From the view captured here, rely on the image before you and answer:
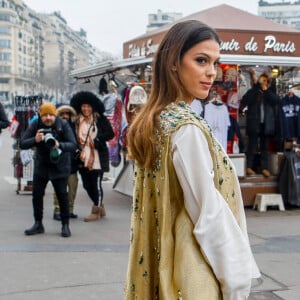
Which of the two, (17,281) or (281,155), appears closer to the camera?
(17,281)

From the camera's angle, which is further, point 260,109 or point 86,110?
point 260,109

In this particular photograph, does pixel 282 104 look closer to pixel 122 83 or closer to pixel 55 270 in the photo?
pixel 122 83

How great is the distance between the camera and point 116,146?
414 inches

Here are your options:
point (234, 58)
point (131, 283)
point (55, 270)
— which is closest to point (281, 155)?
point (234, 58)

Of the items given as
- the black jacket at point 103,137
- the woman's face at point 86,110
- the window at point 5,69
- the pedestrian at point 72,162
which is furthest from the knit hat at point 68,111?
the window at point 5,69

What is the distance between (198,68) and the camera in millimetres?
2041

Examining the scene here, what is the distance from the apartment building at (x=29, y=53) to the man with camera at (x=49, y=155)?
92.1 m

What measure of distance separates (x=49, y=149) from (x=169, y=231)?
16.2 feet

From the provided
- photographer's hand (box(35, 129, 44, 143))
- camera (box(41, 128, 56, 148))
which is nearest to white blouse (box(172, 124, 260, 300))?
camera (box(41, 128, 56, 148))

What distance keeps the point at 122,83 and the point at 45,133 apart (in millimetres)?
4702

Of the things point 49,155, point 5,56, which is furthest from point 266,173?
point 5,56

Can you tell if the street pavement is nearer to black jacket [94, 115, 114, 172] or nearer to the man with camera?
the man with camera

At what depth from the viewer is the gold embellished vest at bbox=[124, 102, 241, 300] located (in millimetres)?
1858

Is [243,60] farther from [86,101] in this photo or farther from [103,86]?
[103,86]
